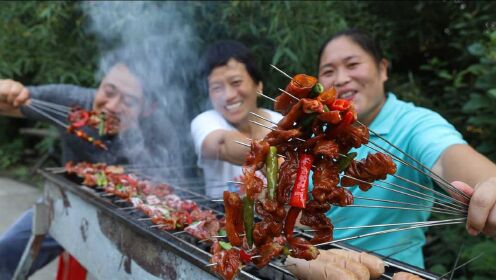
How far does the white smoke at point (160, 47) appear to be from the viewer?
5656 mm

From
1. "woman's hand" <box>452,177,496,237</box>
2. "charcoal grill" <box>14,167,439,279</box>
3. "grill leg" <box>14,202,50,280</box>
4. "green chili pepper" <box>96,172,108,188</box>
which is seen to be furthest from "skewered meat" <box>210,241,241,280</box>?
"grill leg" <box>14,202,50,280</box>

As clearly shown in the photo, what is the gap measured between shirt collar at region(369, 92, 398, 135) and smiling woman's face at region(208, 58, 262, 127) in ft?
3.83

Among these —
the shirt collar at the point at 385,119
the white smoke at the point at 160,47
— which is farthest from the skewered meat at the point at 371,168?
→ the white smoke at the point at 160,47

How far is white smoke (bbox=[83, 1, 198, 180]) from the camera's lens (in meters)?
5.66

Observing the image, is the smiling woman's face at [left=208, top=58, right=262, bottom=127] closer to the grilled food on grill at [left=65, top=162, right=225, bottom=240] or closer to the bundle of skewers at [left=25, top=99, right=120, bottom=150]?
the grilled food on grill at [left=65, top=162, right=225, bottom=240]

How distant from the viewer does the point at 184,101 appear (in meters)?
5.94

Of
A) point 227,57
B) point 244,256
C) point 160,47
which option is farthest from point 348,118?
point 160,47

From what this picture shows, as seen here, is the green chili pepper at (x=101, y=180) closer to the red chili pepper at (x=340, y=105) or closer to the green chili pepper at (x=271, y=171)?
the green chili pepper at (x=271, y=171)

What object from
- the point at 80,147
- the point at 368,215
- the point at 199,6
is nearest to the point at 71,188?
the point at 80,147

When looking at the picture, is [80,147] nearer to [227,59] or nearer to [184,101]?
[184,101]

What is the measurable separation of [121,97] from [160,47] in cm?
184

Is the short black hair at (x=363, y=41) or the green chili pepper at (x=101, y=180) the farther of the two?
the green chili pepper at (x=101, y=180)

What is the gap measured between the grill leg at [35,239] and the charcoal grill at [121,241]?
66mm

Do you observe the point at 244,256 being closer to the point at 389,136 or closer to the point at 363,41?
the point at 389,136
